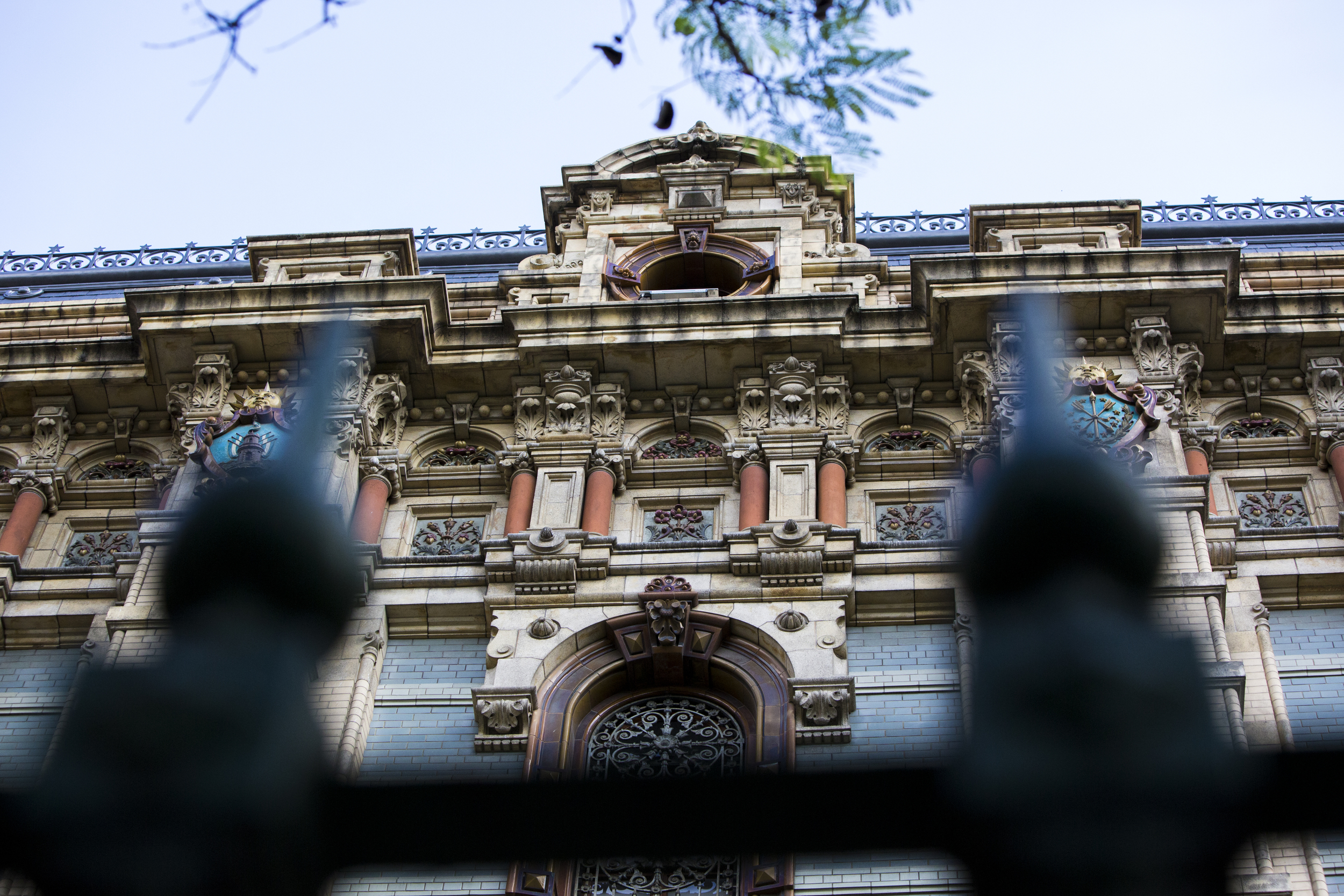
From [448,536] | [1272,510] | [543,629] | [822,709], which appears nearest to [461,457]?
[448,536]

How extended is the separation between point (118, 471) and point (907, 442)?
30.1 feet

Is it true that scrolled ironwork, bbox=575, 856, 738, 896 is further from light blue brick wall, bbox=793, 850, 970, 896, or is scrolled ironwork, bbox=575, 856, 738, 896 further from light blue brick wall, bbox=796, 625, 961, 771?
light blue brick wall, bbox=796, 625, 961, 771

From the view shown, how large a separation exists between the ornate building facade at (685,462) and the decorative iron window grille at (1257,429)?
0.17ft

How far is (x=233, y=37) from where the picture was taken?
5074mm

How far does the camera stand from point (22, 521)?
1788 cm

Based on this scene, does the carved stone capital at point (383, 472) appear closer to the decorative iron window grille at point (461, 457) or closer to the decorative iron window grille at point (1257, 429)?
the decorative iron window grille at point (461, 457)

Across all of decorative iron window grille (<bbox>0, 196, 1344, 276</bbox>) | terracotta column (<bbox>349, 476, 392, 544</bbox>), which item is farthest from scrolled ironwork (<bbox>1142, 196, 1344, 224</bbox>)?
terracotta column (<bbox>349, 476, 392, 544</bbox>)

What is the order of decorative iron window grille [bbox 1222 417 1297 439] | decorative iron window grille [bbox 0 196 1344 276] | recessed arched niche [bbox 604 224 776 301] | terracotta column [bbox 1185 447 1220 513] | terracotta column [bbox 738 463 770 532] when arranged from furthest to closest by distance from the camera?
1. decorative iron window grille [bbox 0 196 1344 276]
2. recessed arched niche [bbox 604 224 776 301]
3. decorative iron window grille [bbox 1222 417 1297 439]
4. terracotta column [bbox 1185 447 1220 513]
5. terracotta column [bbox 738 463 770 532]

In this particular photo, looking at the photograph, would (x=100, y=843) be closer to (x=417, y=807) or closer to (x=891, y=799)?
(x=417, y=807)

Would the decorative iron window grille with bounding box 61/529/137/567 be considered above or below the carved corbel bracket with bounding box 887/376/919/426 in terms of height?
below

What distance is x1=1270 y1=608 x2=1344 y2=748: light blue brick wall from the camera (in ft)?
46.7

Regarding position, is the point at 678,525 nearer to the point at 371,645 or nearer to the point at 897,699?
the point at 897,699

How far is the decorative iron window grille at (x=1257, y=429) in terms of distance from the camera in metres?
18.0

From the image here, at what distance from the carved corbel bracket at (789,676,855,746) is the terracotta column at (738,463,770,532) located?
2324 millimetres
